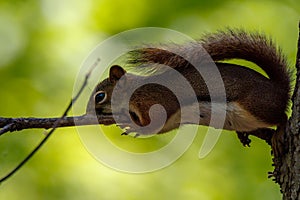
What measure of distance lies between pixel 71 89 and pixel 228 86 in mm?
1857

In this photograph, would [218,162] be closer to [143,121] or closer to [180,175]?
[180,175]

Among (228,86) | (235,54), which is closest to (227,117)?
(228,86)

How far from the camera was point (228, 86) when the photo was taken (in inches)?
82.8

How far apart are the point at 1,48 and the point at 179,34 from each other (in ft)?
4.27

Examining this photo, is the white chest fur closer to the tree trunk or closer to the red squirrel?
the red squirrel

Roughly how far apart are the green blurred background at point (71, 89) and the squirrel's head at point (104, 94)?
2.85 feet

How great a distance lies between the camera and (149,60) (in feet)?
7.38

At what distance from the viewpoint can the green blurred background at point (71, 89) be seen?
139 inches

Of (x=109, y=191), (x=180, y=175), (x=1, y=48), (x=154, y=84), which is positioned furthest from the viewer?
(x=1, y=48)

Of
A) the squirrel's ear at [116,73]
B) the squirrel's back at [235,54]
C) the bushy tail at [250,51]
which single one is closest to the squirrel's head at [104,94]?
the squirrel's ear at [116,73]

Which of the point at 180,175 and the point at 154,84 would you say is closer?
the point at 154,84

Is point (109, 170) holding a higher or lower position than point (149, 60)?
lower

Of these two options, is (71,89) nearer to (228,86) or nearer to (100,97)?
(100,97)

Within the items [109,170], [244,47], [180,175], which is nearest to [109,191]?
[109,170]
